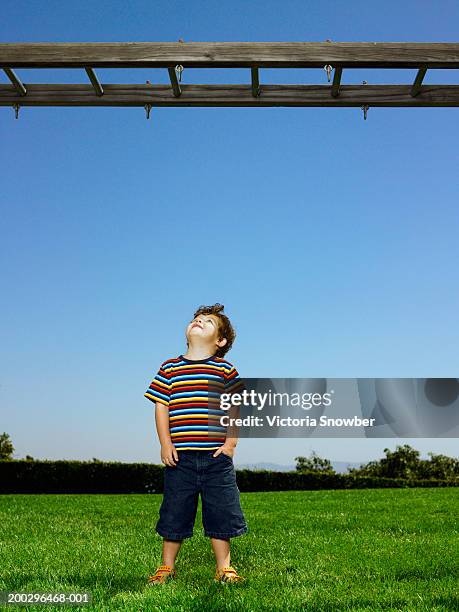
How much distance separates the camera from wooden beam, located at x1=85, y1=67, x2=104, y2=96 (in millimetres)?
4020

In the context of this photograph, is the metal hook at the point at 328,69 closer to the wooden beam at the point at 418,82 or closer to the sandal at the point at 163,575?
the wooden beam at the point at 418,82

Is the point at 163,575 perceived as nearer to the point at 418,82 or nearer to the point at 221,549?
the point at 221,549

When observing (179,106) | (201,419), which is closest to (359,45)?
(179,106)

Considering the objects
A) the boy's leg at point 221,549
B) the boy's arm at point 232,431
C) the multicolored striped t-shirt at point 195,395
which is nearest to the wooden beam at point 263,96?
the multicolored striped t-shirt at point 195,395

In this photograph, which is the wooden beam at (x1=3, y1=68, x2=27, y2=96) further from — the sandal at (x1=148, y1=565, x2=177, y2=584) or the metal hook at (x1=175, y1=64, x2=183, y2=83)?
the sandal at (x1=148, y1=565, x2=177, y2=584)

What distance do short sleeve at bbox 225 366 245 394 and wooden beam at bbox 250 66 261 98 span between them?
1.66m

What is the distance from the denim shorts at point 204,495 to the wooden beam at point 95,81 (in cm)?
219

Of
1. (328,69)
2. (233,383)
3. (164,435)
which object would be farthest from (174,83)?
(164,435)

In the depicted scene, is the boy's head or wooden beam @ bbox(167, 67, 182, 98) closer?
wooden beam @ bbox(167, 67, 182, 98)

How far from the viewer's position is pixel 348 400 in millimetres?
3986

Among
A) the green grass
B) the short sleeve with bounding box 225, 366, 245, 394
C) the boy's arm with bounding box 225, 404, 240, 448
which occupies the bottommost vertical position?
the green grass

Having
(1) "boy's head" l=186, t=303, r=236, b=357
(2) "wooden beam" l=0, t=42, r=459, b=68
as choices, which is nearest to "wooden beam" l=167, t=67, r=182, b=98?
(2) "wooden beam" l=0, t=42, r=459, b=68

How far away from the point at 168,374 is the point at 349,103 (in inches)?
76.9

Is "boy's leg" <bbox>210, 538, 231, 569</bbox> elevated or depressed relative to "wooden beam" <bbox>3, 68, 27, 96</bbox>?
depressed
